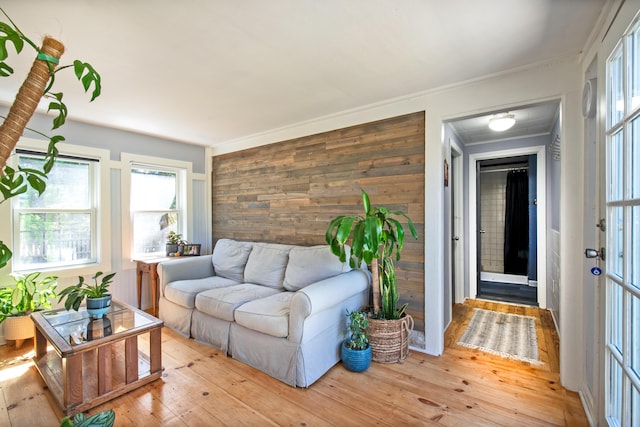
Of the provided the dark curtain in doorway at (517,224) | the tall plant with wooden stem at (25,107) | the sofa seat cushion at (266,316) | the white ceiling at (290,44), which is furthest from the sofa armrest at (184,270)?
the dark curtain in doorway at (517,224)

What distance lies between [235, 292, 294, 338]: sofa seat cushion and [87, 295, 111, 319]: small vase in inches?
38.2

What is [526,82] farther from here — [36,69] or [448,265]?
[36,69]

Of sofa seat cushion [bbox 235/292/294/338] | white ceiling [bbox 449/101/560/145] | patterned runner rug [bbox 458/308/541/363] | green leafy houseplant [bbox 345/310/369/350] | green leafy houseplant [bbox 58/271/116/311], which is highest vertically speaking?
white ceiling [bbox 449/101/560/145]

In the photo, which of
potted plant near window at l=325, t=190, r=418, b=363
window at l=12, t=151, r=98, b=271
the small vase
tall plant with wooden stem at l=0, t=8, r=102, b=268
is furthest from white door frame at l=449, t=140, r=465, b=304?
window at l=12, t=151, r=98, b=271

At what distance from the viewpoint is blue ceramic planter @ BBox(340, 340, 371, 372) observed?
2.32 metres

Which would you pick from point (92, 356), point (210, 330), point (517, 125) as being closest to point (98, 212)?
point (92, 356)

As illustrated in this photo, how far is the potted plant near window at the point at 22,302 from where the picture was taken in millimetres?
2781

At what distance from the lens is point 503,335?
305 cm

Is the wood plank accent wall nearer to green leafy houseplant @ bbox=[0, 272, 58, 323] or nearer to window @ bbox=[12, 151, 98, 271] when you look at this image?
window @ bbox=[12, 151, 98, 271]

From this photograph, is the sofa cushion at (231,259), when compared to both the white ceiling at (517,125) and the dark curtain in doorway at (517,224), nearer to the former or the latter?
the white ceiling at (517,125)

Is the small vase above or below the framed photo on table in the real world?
below

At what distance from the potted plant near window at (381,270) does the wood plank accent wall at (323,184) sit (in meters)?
0.30

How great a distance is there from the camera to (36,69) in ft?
2.93

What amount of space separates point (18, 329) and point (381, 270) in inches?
133
